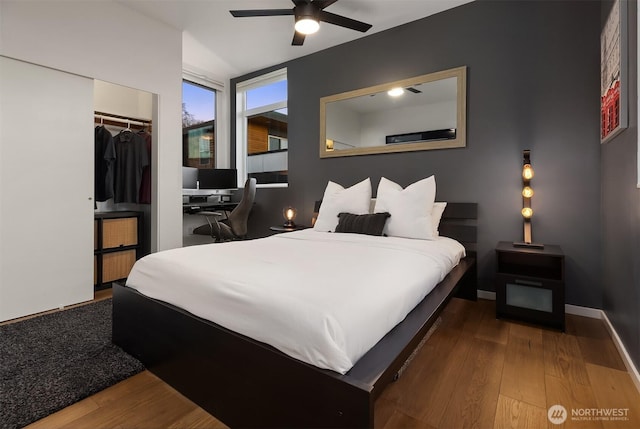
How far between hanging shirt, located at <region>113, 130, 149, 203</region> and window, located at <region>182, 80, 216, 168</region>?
1.19 metres

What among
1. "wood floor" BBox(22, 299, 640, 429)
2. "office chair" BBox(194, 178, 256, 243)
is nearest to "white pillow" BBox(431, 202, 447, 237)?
"wood floor" BBox(22, 299, 640, 429)

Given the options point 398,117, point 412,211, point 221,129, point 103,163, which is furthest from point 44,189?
point 398,117

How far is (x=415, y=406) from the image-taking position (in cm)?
143

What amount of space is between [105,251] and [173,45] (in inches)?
91.4

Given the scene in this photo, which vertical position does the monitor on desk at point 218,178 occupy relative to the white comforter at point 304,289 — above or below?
above

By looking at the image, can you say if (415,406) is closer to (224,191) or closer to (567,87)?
(567,87)

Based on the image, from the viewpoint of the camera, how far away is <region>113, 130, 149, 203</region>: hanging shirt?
3496mm

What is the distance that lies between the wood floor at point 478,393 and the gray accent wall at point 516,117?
98 cm

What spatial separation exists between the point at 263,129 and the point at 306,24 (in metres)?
2.34

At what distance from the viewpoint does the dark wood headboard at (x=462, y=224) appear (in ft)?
9.56

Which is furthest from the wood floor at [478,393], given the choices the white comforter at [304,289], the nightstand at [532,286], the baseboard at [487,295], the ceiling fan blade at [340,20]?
the ceiling fan blade at [340,20]

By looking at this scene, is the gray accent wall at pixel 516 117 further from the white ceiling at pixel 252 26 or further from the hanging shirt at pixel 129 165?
the hanging shirt at pixel 129 165

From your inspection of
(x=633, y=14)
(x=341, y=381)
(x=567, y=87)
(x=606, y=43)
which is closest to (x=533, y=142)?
(x=567, y=87)

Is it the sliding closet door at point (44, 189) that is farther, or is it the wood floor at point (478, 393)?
the sliding closet door at point (44, 189)
